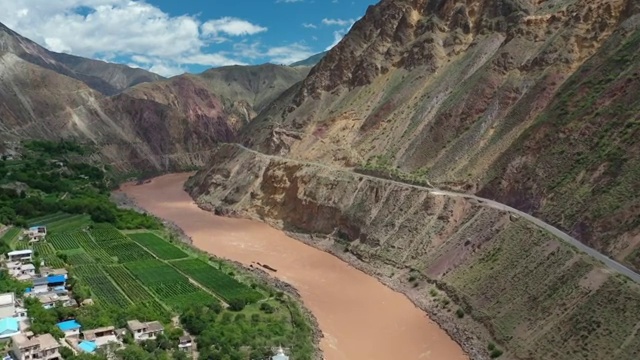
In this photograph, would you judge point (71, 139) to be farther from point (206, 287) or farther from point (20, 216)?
point (206, 287)

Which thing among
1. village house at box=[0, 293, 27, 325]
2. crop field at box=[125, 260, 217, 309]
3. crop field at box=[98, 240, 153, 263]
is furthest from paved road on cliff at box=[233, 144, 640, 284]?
village house at box=[0, 293, 27, 325]

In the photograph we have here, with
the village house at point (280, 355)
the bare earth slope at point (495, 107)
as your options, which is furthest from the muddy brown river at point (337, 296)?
the bare earth slope at point (495, 107)

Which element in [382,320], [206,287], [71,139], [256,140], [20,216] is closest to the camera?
[382,320]

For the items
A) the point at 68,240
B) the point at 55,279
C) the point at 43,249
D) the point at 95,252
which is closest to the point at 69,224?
the point at 68,240

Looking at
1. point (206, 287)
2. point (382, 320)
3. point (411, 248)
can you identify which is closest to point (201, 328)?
point (206, 287)

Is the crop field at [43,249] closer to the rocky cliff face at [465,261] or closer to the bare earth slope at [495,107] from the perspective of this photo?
the rocky cliff face at [465,261]

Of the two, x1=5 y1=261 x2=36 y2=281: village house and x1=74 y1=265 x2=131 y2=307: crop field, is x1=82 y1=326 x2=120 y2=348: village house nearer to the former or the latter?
x1=74 y1=265 x2=131 y2=307: crop field
